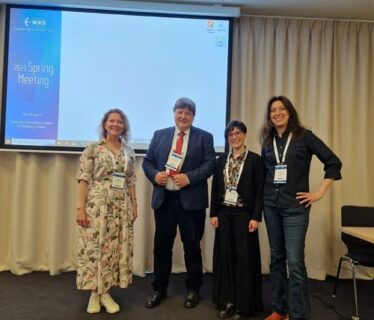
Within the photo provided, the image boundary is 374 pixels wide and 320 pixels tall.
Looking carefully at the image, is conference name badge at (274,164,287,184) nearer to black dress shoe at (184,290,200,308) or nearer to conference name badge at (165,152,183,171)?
conference name badge at (165,152,183,171)

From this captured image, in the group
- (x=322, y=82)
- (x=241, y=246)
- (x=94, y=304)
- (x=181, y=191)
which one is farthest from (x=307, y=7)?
(x=94, y=304)

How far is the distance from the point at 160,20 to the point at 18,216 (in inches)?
100

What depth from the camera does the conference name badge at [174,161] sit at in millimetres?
2688

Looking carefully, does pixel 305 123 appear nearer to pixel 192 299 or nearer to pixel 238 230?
pixel 238 230

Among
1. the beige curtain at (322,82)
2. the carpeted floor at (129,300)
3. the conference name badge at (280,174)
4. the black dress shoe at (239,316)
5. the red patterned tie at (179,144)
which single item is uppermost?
the beige curtain at (322,82)

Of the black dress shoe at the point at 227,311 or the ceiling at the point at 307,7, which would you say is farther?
the ceiling at the point at 307,7

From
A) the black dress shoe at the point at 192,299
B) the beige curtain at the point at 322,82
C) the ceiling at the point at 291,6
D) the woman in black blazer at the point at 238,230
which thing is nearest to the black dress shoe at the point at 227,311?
the woman in black blazer at the point at 238,230

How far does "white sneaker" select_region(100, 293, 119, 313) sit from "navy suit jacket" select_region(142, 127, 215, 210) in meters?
0.79

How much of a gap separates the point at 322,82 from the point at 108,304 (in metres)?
3.12

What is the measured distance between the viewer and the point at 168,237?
2.76 metres

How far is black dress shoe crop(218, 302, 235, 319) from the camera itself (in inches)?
100

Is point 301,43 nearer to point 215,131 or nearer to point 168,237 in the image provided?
point 215,131

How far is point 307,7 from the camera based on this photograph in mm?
3547

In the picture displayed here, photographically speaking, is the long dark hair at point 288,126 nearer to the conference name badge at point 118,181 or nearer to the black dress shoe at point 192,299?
the conference name badge at point 118,181
